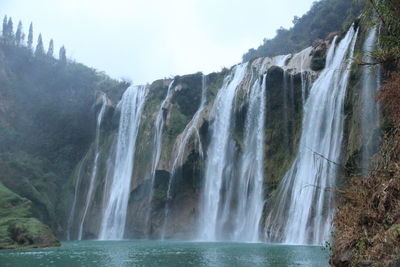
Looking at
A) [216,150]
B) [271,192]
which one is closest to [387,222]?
[271,192]

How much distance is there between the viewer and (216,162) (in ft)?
120

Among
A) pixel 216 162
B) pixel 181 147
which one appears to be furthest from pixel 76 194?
pixel 216 162

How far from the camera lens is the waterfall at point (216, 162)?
3530 cm

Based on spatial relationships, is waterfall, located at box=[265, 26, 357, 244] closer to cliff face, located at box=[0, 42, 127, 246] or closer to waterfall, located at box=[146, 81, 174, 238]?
waterfall, located at box=[146, 81, 174, 238]

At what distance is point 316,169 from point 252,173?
25.4 feet

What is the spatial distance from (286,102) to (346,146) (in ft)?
28.4

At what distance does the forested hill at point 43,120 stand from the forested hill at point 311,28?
21.4 m

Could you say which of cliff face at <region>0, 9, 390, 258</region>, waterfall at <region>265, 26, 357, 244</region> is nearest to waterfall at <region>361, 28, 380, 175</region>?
cliff face at <region>0, 9, 390, 258</region>

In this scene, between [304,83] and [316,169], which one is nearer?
[316,169]

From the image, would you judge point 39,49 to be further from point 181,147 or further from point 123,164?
point 181,147

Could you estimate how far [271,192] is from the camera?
31031mm

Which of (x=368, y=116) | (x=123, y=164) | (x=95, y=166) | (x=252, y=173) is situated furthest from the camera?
→ (x=95, y=166)

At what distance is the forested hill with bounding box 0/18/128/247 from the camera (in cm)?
4481

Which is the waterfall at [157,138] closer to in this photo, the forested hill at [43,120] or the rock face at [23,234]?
the forested hill at [43,120]
